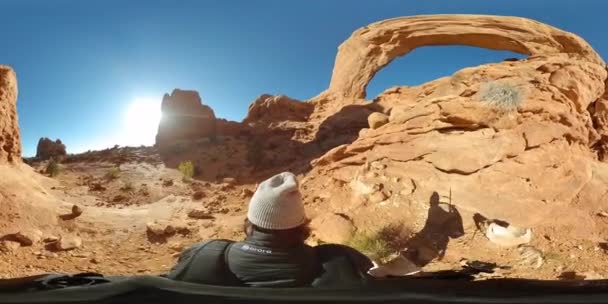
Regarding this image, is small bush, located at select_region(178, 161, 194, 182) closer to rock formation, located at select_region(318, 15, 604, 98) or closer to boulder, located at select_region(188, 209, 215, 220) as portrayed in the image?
boulder, located at select_region(188, 209, 215, 220)

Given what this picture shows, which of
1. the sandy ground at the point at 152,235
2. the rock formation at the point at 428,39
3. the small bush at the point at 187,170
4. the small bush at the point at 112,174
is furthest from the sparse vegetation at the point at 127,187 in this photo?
the rock formation at the point at 428,39

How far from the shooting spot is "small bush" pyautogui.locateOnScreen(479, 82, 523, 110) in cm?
1014

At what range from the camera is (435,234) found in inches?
331

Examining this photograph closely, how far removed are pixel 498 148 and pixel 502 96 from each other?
1.26 metres

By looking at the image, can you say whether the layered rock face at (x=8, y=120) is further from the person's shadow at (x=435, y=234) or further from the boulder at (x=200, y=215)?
the person's shadow at (x=435, y=234)

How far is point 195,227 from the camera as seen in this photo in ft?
35.2

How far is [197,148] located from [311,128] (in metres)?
4.57

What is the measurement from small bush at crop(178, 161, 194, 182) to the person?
14052mm

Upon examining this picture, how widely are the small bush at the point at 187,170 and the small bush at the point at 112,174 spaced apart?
1.99 m

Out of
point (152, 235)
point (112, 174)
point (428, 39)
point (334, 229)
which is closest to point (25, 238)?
point (152, 235)

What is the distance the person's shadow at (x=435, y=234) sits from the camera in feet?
25.8

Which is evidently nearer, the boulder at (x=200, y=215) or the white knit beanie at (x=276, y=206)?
the white knit beanie at (x=276, y=206)

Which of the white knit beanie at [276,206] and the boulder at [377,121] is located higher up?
the boulder at [377,121]

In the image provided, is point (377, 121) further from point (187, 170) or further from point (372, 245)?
point (187, 170)
